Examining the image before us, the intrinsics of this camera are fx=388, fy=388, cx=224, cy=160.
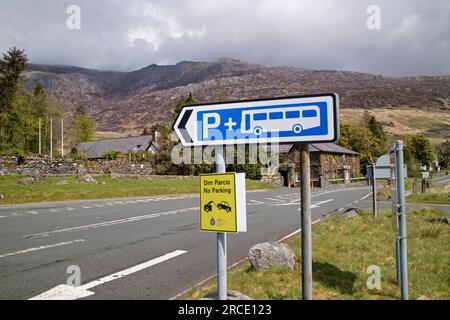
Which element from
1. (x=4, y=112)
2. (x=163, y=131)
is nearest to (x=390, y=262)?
(x=163, y=131)

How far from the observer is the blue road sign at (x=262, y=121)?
3.41 meters

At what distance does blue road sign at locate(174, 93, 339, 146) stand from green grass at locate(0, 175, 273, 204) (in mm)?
22890

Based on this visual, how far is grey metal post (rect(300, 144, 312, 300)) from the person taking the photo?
12.0 feet

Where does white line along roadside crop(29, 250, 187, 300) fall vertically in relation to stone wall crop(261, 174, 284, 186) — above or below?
below

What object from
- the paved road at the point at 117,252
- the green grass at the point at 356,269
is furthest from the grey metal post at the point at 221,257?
the paved road at the point at 117,252

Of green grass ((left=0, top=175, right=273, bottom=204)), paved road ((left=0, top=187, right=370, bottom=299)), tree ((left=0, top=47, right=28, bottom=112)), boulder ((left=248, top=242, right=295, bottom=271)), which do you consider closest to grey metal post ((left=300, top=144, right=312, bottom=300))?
paved road ((left=0, top=187, right=370, bottom=299))

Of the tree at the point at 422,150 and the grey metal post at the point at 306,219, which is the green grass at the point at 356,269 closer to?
the grey metal post at the point at 306,219

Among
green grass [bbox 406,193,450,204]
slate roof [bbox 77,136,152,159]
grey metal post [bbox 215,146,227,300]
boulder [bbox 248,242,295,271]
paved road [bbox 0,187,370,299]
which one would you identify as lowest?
green grass [bbox 406,193,450,204]

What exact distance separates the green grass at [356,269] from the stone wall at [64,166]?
2980 centimetres

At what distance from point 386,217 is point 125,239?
867 cm

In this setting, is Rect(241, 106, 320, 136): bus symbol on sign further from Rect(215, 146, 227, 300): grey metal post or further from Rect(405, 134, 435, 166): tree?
Rect(405, 134, 435, 166): tree

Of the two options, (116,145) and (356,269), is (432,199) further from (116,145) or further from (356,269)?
(116,145)

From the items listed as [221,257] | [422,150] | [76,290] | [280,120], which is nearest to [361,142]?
[422,150]
